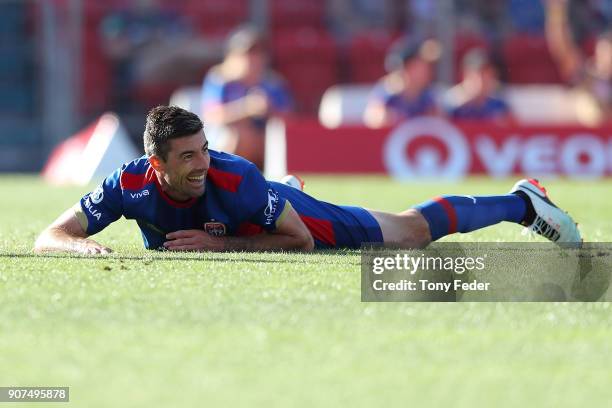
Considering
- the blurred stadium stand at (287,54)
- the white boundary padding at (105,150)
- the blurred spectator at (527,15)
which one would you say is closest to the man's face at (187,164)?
the white boundary padding at (105,150)

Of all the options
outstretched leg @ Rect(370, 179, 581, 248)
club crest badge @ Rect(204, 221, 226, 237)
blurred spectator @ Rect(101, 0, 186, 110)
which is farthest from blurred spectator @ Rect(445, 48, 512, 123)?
club crest badge @ Rect(204, 221, 226, 237)

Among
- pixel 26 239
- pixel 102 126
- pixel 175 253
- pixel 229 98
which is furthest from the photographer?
pixel 102 126

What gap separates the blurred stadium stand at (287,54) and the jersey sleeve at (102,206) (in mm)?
11822

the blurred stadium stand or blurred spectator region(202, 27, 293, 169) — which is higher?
the blurred stadium stand

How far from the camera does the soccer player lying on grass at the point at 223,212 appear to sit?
6090 mm

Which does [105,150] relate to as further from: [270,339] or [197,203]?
[270,339]

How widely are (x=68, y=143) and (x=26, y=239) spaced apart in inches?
379

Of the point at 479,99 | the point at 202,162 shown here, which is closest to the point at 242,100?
the point at 479,99

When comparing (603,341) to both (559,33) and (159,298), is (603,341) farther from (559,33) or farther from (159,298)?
(559,33)

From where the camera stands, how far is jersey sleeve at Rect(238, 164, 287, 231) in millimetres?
6160

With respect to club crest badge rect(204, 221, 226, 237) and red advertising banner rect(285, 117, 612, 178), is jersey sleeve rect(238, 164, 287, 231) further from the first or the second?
red advertising banner rect(285, 117, 612, 178)

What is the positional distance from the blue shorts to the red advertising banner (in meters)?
9.60

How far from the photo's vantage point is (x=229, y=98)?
15273 millimetres

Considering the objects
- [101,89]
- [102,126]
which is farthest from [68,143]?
[101,89]
